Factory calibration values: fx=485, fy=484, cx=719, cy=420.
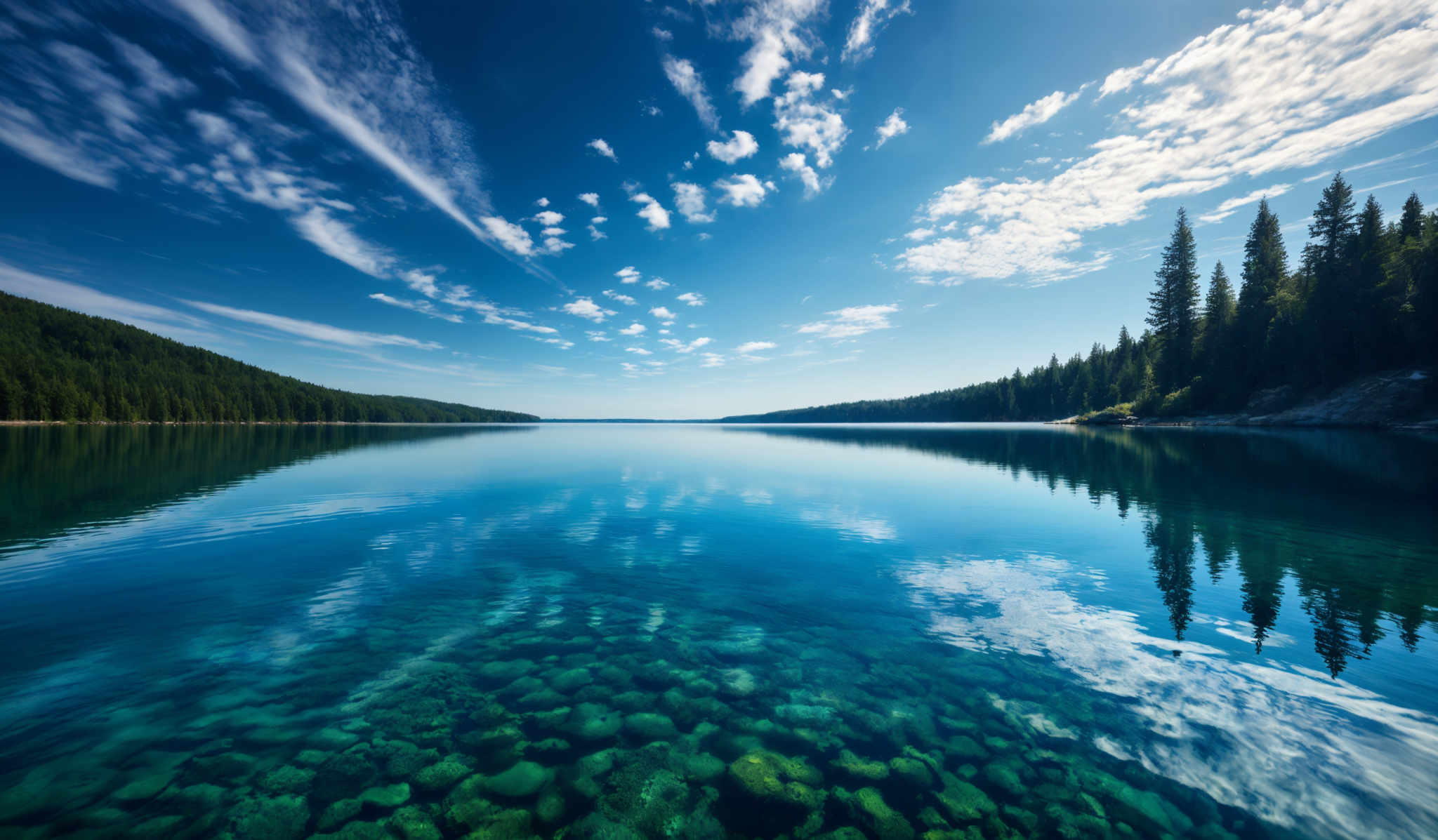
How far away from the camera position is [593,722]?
8.30 meters

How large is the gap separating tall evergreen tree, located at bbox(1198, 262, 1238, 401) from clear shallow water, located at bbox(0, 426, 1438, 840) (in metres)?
110

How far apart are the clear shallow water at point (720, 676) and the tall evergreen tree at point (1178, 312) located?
123047mm

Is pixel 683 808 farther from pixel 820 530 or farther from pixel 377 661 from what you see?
pixel 820 530

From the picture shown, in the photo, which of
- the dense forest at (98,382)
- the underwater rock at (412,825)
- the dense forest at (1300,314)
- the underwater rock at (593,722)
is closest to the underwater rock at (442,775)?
the underwater rock at (412,825)

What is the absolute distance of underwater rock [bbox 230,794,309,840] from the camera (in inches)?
232

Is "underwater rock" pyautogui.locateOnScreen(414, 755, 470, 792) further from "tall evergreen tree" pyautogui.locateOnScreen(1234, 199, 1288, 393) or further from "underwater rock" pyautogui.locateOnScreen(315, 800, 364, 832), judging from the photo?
"tall evergreen tree" pyautogui.locateOnScreen(1234, 199, 1288, 393)

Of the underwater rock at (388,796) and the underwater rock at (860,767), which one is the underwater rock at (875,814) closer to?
Answer: the underwater rock at (860,767)

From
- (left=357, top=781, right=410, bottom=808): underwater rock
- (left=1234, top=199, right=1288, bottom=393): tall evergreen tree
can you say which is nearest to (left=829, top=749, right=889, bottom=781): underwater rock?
(left=357, top=781, right=410, bottom=808): underwater rock

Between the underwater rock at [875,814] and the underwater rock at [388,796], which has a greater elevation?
the underwater rock at [388,796]

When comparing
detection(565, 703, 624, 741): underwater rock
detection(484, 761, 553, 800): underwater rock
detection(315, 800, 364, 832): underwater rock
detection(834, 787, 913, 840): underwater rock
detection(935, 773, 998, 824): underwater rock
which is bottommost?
detection(935, 773, 998, 824): underwater rock

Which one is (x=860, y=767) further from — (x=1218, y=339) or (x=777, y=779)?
(x=1218, y=339)

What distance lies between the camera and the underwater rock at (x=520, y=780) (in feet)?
21.6

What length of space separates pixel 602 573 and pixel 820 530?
10731mm

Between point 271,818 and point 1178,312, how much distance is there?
542ft
